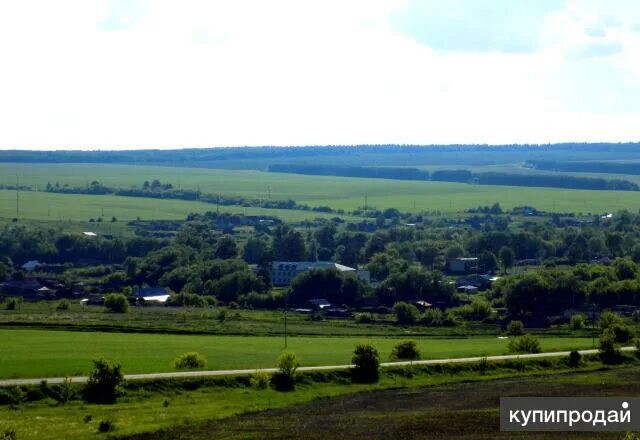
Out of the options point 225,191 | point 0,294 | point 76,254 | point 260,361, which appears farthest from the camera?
point 225,191

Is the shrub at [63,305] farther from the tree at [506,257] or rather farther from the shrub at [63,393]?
the tree at [506,257]

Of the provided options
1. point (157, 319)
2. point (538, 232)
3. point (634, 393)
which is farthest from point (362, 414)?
point (538, 232)

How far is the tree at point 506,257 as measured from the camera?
326 feet

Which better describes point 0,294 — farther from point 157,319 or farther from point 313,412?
point 313,412

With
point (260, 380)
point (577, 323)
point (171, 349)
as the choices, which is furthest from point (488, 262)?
point (260, 380)

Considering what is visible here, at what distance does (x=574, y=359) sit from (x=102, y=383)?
64.8 feet

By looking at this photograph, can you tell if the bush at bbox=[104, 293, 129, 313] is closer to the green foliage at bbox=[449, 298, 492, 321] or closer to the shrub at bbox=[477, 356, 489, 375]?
the green foliage at bbox=[449, 298, 492, 321]

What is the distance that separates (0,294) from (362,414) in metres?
48.8

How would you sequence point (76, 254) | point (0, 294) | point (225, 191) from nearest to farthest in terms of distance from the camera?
point (0, 294)
point (76, 254)
point (225, 191)

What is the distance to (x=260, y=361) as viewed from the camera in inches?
1865

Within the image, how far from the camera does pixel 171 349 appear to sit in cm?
5094

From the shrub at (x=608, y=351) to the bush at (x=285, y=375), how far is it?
14609mm

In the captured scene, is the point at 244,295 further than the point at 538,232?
No

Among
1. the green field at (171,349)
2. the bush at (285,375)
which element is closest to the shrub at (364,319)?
the green field at (171,349)
